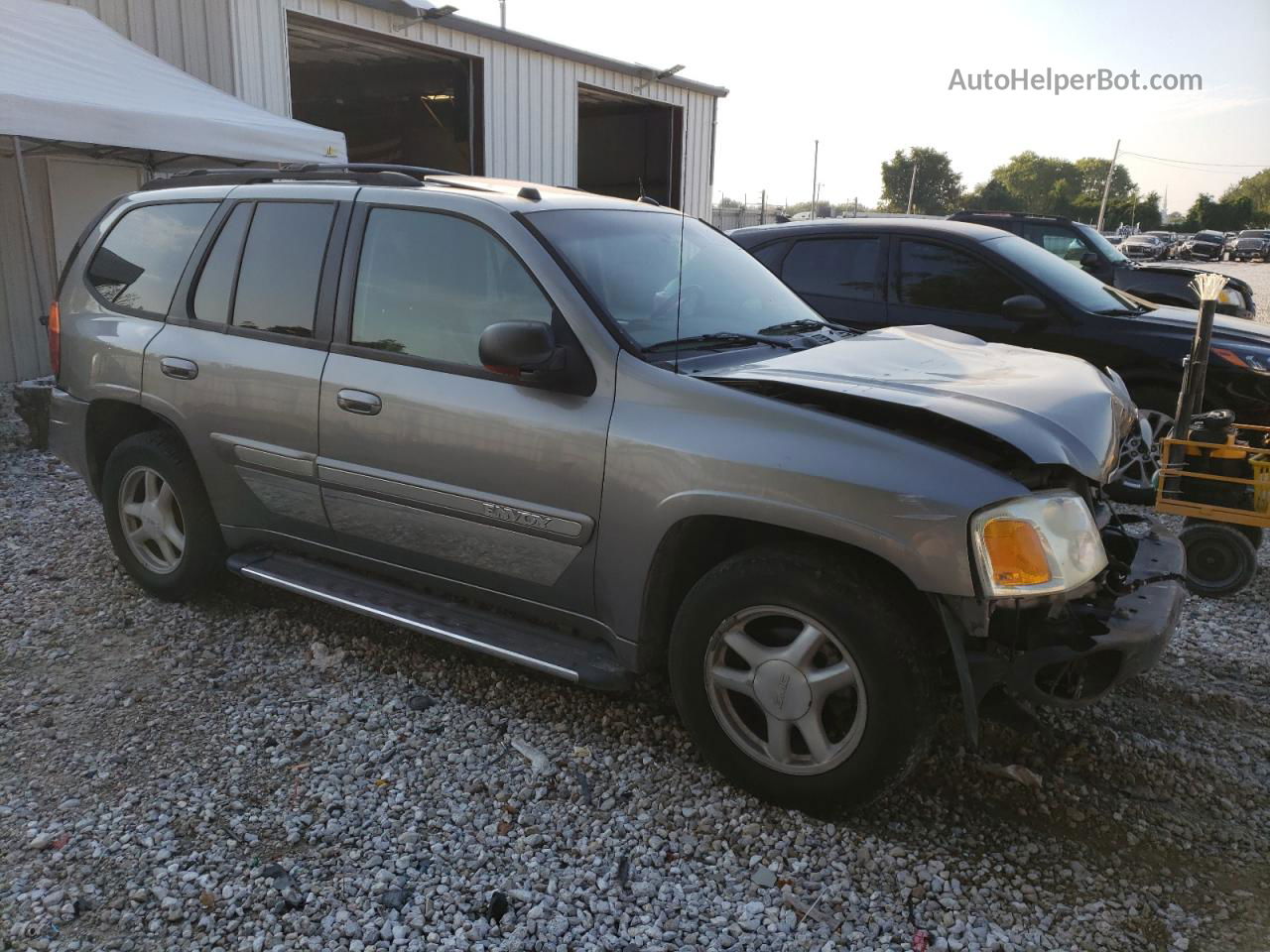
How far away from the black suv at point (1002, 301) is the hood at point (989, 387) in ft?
9.09

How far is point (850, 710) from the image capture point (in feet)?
9.25

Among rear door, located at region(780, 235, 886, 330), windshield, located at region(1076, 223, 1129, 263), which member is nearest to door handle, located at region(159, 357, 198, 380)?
rear door, located at region(780, 235, 886, 330)

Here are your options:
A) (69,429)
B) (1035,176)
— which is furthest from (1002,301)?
(1035,176)

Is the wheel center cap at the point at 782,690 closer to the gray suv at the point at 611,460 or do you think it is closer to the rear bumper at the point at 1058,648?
the gray suv at the point at 611,460

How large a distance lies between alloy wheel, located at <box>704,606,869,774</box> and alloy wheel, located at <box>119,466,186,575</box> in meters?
2.71

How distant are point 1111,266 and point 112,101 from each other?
927cm

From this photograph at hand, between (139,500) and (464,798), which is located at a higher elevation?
(139,500)

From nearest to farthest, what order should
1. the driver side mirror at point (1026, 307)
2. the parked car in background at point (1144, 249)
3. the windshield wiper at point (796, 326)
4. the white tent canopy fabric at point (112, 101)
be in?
the windshield wiper at point (796, 326)
the driver side mirror at point (1026, 307)
the white tent canopy fabric at point (112, 101)
the parked car in background at point (1144, 249)

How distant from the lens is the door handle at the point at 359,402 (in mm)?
3504

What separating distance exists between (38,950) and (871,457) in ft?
8.12

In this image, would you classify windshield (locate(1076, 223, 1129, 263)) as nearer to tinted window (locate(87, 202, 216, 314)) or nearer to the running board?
the running board

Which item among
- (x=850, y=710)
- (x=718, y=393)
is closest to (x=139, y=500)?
(x=718, y=393)

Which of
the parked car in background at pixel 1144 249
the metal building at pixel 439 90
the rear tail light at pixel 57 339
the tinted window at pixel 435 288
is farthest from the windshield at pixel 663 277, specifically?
the parked car in background at pixel 1144 249

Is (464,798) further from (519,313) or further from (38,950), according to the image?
(519,313)
